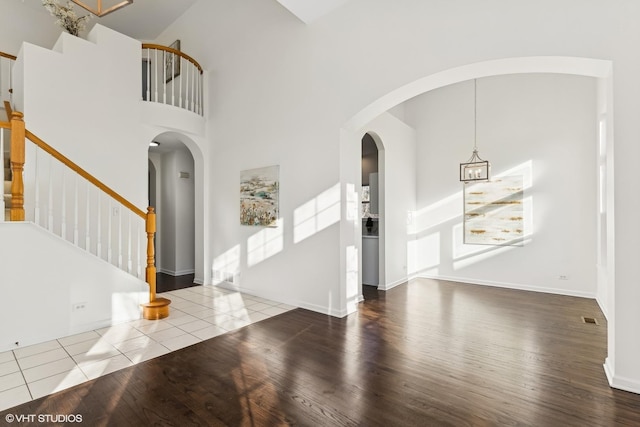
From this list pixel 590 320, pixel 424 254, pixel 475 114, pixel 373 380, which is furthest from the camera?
pixel 424 254

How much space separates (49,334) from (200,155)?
146 inches

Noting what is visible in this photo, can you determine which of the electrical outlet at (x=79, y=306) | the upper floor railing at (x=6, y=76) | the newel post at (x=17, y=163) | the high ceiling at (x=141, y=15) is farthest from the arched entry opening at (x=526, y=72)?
the upper floor railing at (x=6, y=76)

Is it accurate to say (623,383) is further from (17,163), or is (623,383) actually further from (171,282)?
(171,282)

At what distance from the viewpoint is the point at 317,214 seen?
175 inches

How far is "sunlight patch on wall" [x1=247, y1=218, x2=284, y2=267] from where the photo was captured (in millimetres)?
4930

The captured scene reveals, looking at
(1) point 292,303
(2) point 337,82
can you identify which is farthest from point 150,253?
(2) point 337,82

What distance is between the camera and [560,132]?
A: 5348 mm

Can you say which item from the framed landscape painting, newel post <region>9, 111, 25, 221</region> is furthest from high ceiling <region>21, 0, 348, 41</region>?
newel post <region>9, 111, 25, 221</region>

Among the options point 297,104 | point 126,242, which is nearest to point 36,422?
point 126,242

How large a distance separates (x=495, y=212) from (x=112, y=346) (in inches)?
249

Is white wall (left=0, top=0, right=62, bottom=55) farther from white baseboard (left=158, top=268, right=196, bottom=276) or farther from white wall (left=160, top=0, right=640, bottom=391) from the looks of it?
white baseboard (left=158, top=268, right=196, bottom=276)

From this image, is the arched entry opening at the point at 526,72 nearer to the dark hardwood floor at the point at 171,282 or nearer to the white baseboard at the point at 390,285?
the white baseboard at the point at 390,285

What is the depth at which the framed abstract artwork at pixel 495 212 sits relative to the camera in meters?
5.77

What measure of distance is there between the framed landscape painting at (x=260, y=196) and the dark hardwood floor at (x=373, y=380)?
5.69 ft
